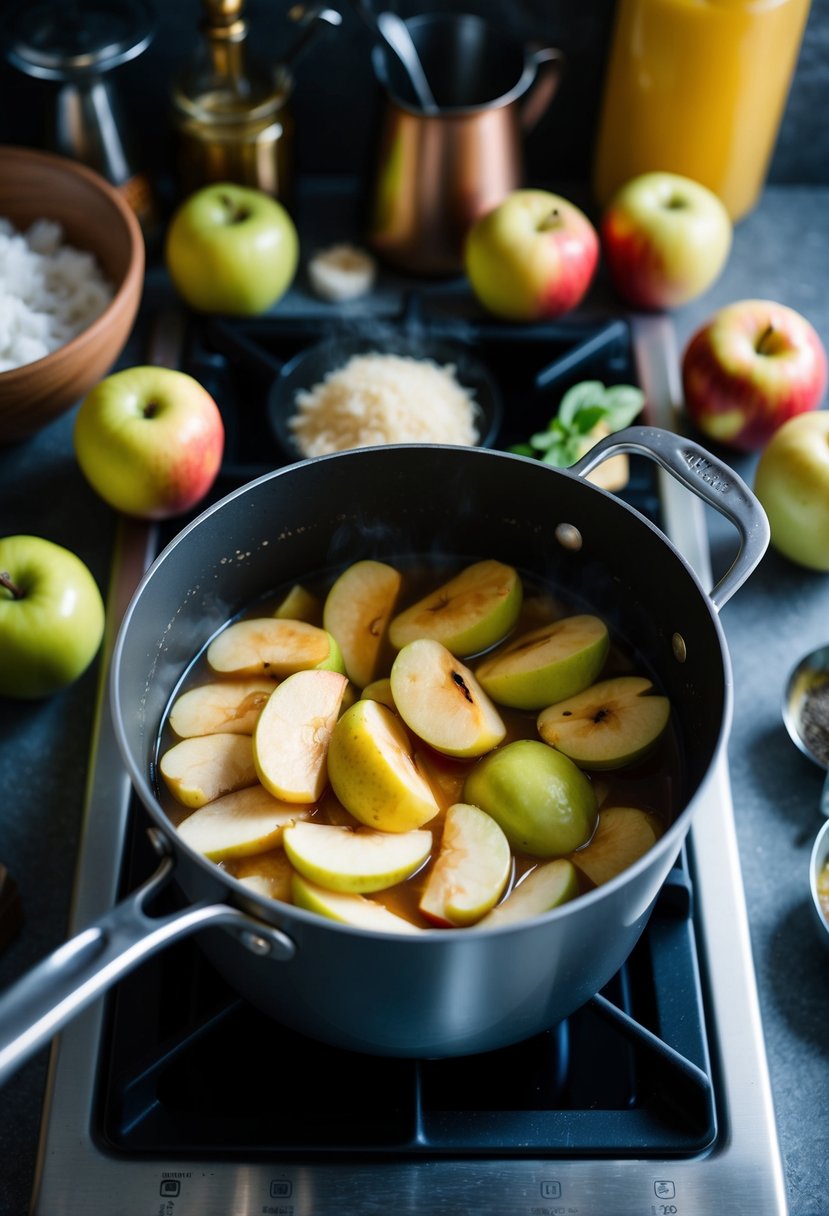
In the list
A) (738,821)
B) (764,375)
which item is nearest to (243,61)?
(764,375)

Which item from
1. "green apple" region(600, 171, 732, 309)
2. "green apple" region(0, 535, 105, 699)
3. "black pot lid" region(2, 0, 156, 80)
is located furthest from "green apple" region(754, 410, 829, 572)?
"black pot lid" region(2, 0, 156, 80)

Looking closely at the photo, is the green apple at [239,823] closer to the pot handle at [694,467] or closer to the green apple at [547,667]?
the green apple at [547,667]

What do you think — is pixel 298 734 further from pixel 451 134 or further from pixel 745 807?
pixel 451 134

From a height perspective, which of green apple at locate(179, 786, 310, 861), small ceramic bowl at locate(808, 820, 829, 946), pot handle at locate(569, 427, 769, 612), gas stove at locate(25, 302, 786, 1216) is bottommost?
gas stove at locate(25, 302, 786, 1216)

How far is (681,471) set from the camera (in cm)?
81

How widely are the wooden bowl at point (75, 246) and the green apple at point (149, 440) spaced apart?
36 mm

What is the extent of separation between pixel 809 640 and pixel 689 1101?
1.50 feet

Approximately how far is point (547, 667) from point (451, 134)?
2.12 ft

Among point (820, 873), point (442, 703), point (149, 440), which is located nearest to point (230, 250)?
point (149, 440)

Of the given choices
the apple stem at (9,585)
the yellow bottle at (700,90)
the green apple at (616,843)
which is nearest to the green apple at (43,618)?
the apple stem at (9,585)

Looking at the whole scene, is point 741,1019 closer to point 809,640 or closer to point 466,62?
point 809,640

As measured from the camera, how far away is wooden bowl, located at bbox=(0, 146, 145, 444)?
3.40 ft

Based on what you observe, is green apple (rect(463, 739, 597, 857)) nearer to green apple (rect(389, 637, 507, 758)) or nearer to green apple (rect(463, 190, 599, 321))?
green apple (rect(389, 637, 507, 758))

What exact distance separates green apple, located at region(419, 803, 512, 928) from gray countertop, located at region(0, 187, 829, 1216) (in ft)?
0.86
